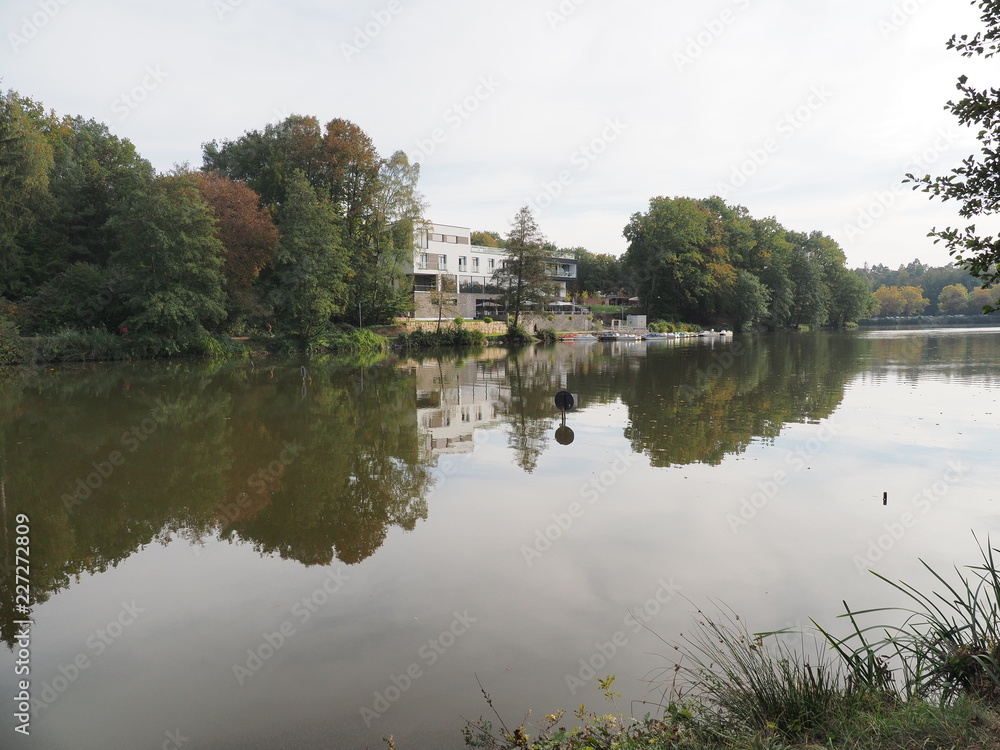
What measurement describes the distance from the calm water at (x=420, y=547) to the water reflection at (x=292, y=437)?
8 centimetres

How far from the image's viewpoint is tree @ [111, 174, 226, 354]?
31672mm

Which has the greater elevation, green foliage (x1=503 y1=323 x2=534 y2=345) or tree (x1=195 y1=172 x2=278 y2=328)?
tree (x1=195 y1=172 x2=278 y2=328)

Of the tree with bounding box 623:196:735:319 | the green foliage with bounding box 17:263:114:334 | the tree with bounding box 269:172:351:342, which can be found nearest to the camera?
the green foliage with bounding box 17:263:114:334

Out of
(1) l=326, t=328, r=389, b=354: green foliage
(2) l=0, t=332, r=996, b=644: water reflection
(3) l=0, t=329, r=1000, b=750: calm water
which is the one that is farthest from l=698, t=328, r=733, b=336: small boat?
(3) l=0, t=329, r=1000, b=750: calm water

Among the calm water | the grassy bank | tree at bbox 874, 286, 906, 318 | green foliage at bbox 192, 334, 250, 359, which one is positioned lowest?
the calm water

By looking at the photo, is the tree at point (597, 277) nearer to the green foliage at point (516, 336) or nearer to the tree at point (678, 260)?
the tree at point (678, 260)

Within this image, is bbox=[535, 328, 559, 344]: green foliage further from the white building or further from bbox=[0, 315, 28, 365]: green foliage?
bbox=[0, 315, 28, 365]: green foliage

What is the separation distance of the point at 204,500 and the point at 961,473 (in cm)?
1156

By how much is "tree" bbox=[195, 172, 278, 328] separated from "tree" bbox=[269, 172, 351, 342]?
1.10 meters

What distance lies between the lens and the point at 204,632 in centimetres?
567

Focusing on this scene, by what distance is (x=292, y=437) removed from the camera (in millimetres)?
13734

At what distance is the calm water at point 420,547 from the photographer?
4746 mm

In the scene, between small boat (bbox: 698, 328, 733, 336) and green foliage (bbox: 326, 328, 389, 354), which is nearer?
green foliage (bbox: 326, 328, 389, 354)

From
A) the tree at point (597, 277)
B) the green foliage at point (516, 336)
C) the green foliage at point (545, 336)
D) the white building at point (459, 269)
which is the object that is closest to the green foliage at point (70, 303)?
the white building at point (459, 269)
